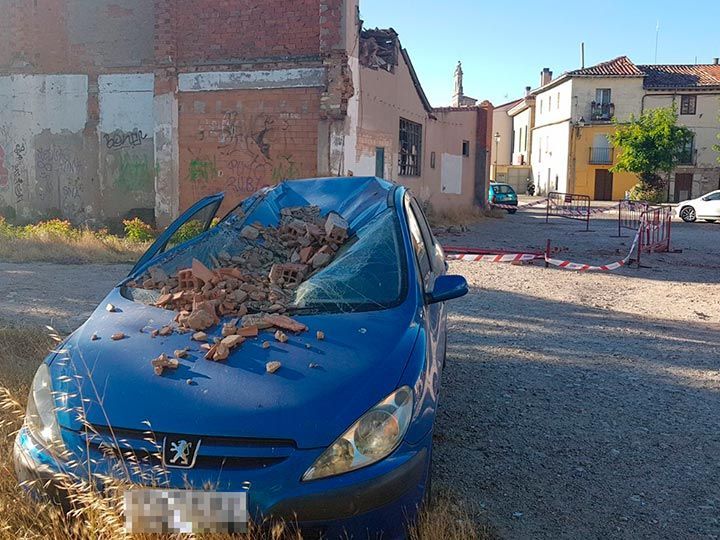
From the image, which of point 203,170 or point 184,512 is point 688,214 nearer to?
point 203,170

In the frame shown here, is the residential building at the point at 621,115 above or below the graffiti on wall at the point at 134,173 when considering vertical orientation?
above

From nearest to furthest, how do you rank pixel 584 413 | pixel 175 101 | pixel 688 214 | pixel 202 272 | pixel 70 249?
pixel 202 272, pixel 584 413, pixel 70 249, pixel 175 101, pixel 688 214

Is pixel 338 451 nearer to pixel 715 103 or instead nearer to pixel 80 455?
pixel 80 455

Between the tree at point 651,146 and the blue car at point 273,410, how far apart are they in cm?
4249

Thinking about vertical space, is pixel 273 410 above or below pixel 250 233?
below

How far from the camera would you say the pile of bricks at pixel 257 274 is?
11.8ft

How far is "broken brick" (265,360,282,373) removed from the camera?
295 cm

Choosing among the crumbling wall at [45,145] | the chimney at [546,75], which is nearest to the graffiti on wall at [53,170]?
the crumbling wall at [45,145]

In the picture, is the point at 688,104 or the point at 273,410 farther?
the point at 688,104

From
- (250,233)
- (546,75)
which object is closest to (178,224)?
(250,233)

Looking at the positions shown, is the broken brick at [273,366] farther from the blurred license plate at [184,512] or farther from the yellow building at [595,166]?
the yellow building at [595,166]

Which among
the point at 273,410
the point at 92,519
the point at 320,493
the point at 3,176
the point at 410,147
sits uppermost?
the point at 410,147

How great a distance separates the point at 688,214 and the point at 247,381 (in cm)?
2865

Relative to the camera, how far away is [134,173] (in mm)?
16812
